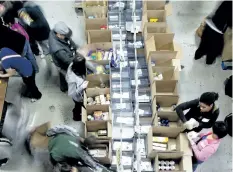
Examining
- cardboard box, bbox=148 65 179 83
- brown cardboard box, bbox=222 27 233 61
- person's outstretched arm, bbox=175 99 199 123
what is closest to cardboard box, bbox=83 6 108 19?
cardboard box, bbox=148 65 179 83

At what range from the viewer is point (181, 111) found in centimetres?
466

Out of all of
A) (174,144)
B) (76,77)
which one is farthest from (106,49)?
(174,144)

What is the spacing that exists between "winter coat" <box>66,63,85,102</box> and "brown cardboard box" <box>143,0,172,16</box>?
2.00 m

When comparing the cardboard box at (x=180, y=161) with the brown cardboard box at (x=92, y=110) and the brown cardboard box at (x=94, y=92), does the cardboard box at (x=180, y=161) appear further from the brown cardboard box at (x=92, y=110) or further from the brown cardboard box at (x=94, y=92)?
the brown cardboard box at (x=94, y=92)

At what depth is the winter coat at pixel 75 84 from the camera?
4.84m

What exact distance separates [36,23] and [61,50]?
74cm

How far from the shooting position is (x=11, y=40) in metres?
4.89

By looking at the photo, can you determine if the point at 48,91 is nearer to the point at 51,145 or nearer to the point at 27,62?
the point at 27,62

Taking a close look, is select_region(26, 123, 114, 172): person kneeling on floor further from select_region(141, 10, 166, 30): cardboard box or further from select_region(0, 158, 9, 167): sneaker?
select_region(141, 10, 166, 30): cardboard box

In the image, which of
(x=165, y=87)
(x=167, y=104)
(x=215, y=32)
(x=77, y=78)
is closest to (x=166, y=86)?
(x=165, y=87)

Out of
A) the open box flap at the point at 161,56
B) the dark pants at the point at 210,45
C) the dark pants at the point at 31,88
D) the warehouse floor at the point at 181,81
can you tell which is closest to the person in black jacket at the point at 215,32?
the dark pants at the point at 210,45

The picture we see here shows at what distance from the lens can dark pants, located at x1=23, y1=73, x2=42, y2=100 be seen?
5461 millimetres

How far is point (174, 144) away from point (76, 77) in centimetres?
164

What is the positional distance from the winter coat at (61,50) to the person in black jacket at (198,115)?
1.75 metres
